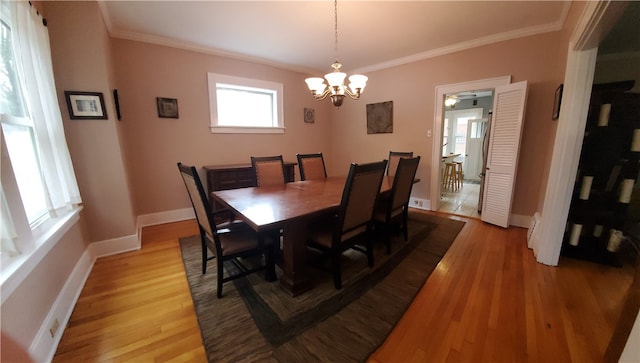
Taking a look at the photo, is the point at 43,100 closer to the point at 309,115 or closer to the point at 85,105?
the point at 85,105

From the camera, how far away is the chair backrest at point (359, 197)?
1669 mm

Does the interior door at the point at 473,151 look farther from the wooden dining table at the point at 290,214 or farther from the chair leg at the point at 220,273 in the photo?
the chair leg at the point at 220,273

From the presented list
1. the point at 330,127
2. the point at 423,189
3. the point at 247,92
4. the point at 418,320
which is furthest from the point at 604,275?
the point at 247,92

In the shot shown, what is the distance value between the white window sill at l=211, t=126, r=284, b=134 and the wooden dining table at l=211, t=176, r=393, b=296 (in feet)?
6.08

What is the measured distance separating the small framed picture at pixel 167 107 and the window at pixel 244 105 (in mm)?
483

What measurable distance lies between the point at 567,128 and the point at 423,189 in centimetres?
215

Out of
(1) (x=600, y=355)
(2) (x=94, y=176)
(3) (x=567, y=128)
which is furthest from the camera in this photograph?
(2) (x=94, y=176)

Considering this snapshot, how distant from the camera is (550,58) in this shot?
2.79 metres

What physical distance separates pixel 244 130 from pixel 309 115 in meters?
1.45

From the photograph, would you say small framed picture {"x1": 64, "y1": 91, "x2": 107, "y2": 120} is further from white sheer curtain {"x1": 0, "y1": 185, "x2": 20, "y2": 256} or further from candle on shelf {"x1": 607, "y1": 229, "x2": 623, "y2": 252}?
candle on shelf {"x1": 607, "y1": 229, "x2": 623, "y2": 252}

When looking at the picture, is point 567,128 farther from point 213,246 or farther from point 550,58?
point 213,246

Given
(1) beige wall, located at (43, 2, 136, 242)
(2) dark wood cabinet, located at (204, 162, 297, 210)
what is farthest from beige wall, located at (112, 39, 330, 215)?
(1) beige wall, located at (43, 2, 136, 242)

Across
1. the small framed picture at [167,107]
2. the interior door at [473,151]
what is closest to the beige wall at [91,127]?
the small framed picture at [167,107]

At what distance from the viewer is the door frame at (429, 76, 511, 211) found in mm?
3197
